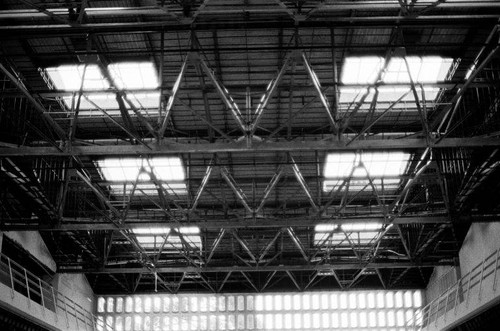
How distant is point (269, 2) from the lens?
23.6m

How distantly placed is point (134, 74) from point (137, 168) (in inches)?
343

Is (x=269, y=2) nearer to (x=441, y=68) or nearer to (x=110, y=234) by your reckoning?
(x=441, y=68)

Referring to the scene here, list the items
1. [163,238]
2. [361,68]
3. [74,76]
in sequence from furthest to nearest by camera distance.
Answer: [163,238]
[74,76]
[361,68]

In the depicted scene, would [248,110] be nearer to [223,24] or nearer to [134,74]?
[223,24]

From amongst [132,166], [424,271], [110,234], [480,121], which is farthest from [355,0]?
[424,271]

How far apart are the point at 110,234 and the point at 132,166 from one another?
9.82 meters

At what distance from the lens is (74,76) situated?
2802cm

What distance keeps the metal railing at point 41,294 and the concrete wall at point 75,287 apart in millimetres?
593

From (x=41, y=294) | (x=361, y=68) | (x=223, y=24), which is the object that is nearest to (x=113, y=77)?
(x=223, y=24)

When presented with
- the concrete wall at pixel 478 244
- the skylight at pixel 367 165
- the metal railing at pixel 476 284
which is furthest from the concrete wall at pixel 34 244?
the concrete wall at pixel 478 244

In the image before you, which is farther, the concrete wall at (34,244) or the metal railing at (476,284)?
the concrete wall at (34,244)

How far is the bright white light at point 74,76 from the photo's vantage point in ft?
89.8

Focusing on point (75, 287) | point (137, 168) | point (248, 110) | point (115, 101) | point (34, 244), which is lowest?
point (75, 287)

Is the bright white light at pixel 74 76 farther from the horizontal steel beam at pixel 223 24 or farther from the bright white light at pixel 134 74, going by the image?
the horizontal steel beam at pixel 223 24
